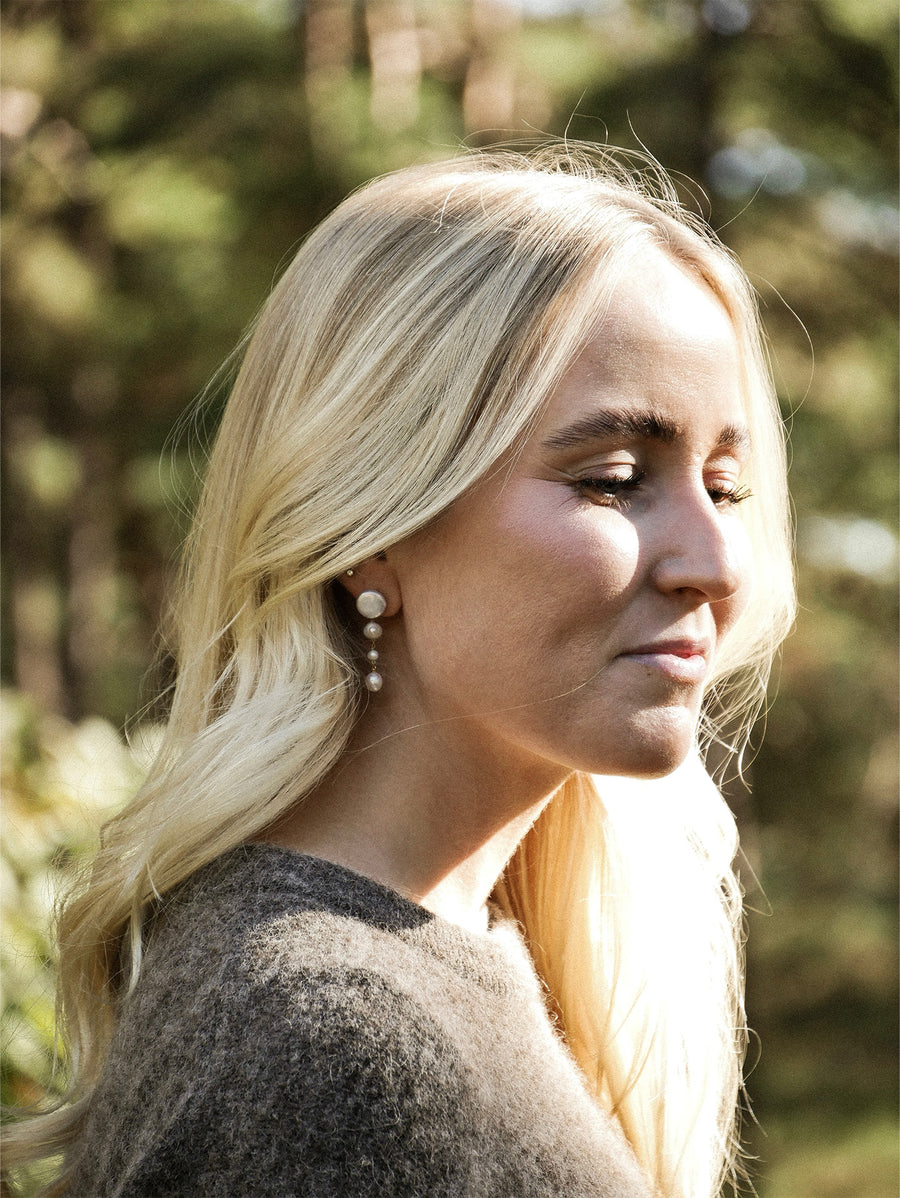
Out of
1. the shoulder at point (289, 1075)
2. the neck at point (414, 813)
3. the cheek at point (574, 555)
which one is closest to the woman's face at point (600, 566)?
the cheek at point (574, 555)

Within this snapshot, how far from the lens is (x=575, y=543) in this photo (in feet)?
4.73

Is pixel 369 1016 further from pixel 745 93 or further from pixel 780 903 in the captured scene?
pixel 780 903

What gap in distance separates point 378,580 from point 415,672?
5.0 inches

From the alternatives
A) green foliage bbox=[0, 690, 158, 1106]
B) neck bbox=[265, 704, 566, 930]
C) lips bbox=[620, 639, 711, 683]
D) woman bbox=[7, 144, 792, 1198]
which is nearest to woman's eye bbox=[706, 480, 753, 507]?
woman bbox=[7, 144, 792, 1198]

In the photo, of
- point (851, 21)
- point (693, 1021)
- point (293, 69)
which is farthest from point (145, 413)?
point (693, 1021)

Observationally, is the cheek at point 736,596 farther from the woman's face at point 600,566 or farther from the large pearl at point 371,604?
the large pearl at point 371,604

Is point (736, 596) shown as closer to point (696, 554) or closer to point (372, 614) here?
point (696, 554)

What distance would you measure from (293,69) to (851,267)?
4.06 m

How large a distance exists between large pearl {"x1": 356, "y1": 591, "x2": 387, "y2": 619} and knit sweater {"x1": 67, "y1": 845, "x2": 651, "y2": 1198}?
1.02 feet

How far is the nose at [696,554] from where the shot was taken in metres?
1.46

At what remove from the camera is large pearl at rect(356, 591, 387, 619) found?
156cm

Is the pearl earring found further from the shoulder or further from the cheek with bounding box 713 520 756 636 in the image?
the cheek with bounding box 713 520 756 636

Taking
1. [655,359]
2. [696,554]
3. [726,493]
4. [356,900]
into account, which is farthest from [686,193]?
[356,900]

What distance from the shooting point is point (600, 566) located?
1.44m
